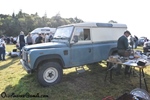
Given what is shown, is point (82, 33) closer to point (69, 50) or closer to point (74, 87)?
point (69, 50)

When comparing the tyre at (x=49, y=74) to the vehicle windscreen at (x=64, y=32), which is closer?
the tyre at (x=49, y=74)

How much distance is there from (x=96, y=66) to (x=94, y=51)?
184 centimetres

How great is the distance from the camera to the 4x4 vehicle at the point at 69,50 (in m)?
5.16

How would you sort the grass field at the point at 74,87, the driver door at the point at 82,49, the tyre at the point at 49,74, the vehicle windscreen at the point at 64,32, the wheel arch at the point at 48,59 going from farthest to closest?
the vehicle windscreen at the point at 64,32 → the driver door at the point at 82,49 → the tyre at the point at 49,74 → the wheel arch at the point at 48,59 → the grass field at the point at 74,87

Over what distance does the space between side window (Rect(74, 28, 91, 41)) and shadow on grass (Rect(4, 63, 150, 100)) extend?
5.11 feet

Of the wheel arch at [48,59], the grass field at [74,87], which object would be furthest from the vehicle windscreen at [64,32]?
the grass field at [74,87]

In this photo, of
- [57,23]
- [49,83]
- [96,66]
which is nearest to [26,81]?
[49,83]

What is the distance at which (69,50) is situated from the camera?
5668 mm

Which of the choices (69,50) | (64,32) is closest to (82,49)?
(69,50)

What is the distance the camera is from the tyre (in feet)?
16.9

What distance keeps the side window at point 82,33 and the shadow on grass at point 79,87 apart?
1557 millimetres

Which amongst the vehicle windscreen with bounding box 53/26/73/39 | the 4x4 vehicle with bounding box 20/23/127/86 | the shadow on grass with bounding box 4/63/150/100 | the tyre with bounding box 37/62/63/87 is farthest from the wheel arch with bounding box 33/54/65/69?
the vehicle windscreen with bounding box 53/26/73/39

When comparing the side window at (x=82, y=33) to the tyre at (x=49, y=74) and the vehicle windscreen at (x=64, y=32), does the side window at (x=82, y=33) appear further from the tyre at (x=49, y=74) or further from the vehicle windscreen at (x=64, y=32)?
the tyre at (x=49, y=74)

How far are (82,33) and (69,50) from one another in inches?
36.8
